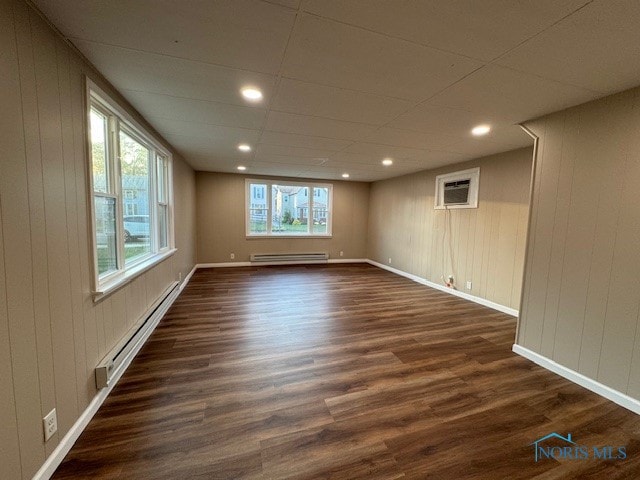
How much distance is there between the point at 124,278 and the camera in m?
2.23

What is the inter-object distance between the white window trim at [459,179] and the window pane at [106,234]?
15.9 ft

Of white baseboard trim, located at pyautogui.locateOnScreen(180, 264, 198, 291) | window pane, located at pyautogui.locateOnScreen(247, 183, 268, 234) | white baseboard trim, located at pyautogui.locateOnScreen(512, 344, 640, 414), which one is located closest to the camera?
white baseboard trim, located at pyautogui.locateOnScreen(512, 344, 640, 414)

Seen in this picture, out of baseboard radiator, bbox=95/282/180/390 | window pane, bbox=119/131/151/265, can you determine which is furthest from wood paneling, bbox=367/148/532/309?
window pane, bbox=119/131/151/265

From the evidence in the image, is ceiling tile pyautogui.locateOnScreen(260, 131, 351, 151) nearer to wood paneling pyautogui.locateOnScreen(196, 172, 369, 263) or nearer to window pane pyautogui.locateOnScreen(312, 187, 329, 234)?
wood paneling pyautogui.locateOnScreen(196, 172, 369, 263)

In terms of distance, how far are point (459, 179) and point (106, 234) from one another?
5.04 metres

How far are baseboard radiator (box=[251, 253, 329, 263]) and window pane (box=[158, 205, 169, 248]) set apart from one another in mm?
3020

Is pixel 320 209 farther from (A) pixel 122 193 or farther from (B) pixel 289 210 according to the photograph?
(A) pixel 122 193

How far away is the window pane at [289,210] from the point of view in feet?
23.1

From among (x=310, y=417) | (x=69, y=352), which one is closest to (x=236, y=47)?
(x=69, y=352)

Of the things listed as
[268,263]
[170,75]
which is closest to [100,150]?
[170,75]

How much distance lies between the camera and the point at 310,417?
1788 millimetres

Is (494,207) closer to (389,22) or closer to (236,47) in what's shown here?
(389,22)

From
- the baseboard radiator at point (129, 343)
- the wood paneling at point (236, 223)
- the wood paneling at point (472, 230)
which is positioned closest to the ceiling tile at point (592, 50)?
the wood paneling at point (472, 230)

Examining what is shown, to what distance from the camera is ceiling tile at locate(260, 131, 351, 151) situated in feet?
11.0
